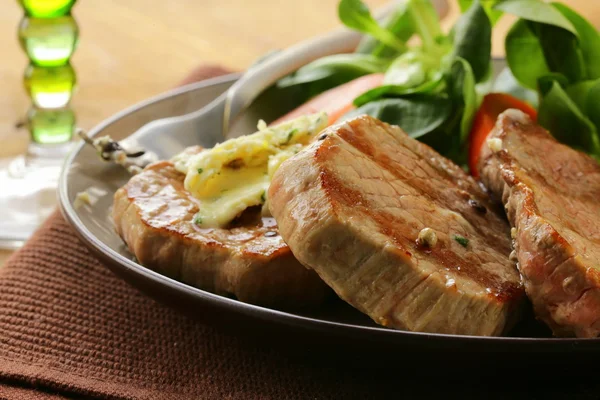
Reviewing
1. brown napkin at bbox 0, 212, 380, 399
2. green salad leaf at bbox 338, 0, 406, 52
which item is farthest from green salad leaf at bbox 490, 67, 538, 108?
brown napkin at bbox 0, 212, 380, 399

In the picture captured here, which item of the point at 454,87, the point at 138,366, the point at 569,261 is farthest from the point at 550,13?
the point at 138,366

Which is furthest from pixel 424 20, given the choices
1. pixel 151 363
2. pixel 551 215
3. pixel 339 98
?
pixel 151 363

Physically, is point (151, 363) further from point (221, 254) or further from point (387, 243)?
point (387, 243)

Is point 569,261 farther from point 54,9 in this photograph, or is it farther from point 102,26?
point 102,26

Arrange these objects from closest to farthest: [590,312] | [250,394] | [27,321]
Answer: [590,312], [250,394], [27,321]

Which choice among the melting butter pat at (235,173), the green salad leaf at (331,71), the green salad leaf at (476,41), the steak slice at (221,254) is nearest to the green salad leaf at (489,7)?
the green salad leaf at (476,41)

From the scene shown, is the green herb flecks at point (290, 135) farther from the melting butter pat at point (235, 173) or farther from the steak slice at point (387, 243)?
the steak slice at point (387, 243)
